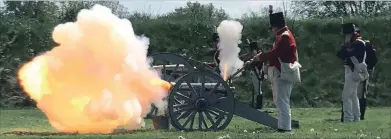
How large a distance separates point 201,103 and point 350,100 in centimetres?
412

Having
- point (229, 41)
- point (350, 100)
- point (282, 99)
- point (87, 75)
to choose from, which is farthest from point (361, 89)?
point (87, 75)

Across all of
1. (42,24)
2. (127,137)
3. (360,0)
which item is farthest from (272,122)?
(360,0)

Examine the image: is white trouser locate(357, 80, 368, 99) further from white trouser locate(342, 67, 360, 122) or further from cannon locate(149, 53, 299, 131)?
cannon locate(149, 53, 299, 131)

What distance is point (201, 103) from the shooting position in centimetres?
1238

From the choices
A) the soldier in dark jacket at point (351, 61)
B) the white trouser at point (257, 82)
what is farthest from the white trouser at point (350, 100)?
the white trouser at point (257, 82)

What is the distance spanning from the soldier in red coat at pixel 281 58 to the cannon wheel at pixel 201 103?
2.77 feet

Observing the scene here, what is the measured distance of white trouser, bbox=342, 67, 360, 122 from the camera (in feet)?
49.4

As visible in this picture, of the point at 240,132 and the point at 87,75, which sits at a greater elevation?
the point at 87,75

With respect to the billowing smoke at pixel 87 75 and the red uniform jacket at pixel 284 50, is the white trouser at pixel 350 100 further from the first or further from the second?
the billowing smoke at pixel 87 75

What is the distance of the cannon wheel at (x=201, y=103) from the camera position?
12336mm

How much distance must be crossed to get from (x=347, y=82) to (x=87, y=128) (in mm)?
5945

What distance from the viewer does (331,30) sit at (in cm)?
2594

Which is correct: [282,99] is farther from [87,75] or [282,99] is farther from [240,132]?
[87,75]

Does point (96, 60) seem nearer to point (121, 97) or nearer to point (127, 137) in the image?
point (121, 97)
